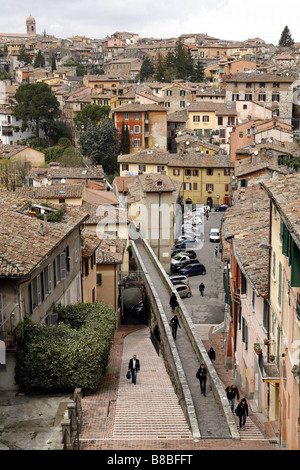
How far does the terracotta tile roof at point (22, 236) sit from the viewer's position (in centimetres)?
1908

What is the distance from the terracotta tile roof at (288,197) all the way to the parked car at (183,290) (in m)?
27.3

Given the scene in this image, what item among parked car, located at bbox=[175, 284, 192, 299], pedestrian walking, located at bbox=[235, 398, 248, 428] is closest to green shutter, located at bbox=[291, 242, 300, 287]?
pedestrian walking, located at bbox=[235, 398, 248, 428]

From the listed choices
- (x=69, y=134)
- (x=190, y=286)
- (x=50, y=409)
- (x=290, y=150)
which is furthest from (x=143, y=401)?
(x=69, y=134)

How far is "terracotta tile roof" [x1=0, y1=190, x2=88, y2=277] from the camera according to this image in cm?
1908

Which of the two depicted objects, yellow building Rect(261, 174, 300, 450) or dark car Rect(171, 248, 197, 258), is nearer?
yellow building Rect(261, 174, 300, 450)

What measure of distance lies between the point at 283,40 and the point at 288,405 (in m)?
150

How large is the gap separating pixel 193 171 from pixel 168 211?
21299 mm

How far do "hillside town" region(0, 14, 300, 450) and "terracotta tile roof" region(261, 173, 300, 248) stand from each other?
0.21 feet

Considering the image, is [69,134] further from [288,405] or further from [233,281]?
[288,405]

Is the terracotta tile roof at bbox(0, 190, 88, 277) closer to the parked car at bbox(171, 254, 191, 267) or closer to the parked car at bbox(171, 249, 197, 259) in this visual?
the parked car at bbox(171, 254, 191, 267)

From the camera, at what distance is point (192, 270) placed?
5244 cm

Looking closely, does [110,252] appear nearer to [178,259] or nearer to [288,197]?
[178,259]

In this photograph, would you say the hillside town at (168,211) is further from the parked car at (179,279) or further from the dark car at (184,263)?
the parked car at (179,279)
